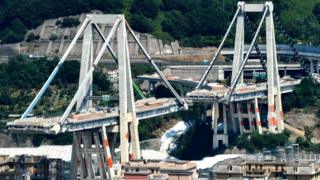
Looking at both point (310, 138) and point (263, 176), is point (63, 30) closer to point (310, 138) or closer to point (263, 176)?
point (310, 138)

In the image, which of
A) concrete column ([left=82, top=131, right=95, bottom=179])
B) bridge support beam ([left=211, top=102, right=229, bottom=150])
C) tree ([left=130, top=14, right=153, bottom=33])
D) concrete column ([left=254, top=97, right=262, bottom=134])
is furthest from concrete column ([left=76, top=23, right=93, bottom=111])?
tree ([left=130, top=14, right=153, bottom=33])

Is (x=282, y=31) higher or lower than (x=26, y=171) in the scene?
higher

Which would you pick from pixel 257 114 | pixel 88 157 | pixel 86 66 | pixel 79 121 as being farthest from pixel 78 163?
pixel 257 114

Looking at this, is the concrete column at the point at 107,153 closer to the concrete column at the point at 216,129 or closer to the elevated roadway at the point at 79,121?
the elevated roadway at the point at 79,121

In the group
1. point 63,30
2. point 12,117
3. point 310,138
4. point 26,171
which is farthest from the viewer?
point 63,30

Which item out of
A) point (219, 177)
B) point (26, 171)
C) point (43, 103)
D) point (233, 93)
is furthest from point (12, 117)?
point (219, 177)

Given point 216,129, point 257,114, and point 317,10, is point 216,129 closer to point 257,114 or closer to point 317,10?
point 257,114
